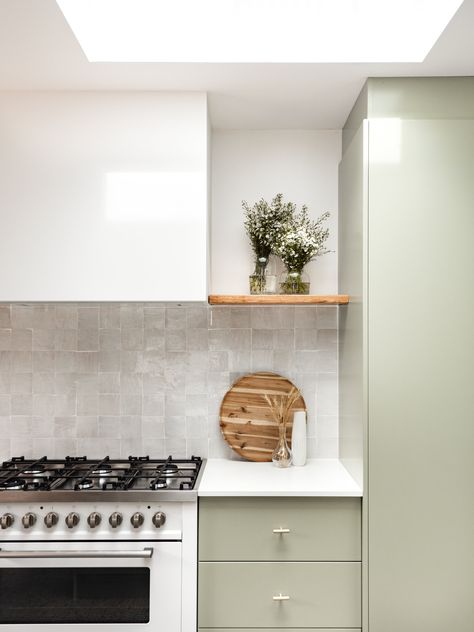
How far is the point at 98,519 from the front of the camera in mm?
2031

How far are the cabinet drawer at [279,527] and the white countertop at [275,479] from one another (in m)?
0.04

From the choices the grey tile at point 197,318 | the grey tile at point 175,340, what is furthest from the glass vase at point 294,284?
the grey tile at point 175,340

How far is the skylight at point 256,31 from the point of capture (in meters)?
1.98

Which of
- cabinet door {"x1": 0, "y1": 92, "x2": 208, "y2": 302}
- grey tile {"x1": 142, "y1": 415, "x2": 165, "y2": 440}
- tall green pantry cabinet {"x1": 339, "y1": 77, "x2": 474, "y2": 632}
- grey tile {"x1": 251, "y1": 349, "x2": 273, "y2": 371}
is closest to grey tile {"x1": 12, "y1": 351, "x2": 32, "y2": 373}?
cabinet door {"x1": 0, "y1": 92, "x2": 208, "y2": 302}

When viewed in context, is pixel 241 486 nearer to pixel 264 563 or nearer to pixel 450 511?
pixel 264 563

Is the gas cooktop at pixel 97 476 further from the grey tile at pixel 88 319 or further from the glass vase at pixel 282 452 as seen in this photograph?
the grey tile at pixel 88 319

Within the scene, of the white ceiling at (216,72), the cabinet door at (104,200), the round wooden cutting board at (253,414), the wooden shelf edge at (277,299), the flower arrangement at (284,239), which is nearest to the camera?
the white ceiling at (216,72)

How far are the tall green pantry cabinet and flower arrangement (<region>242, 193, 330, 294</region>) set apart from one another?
40 cm

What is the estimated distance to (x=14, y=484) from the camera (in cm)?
214

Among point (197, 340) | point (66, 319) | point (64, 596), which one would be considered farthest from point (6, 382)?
point (64, 596)

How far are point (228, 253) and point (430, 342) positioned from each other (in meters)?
1.06

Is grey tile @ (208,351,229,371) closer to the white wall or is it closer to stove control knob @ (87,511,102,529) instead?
the white wall

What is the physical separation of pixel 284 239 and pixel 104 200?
2.59ft

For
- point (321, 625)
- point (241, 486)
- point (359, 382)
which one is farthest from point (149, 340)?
point (321, 625)
